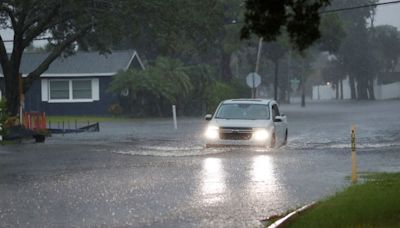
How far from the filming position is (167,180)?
577 inches

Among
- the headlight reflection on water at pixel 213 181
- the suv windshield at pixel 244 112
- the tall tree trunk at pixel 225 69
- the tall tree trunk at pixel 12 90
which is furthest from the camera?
the tall tree trunk at pixel 225 69

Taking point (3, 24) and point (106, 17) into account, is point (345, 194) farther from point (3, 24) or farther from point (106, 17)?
point (3, 24)

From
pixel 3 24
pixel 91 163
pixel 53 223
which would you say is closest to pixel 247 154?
pixel 91 163

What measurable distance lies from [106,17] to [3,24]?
7.91 m

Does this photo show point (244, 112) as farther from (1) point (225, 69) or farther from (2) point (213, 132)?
(1) point (225, 69)

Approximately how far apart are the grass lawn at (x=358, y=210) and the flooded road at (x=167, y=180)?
0.67 metres

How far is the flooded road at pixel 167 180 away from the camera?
420 inches

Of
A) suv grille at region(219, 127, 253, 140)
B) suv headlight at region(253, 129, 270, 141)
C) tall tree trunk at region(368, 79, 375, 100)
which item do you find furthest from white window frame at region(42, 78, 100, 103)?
tall tree trunk at region(368, 79, 375, 100)

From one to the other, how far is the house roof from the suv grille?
31.8 meters

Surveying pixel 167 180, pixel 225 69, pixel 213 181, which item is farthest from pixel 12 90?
pixel 225 69

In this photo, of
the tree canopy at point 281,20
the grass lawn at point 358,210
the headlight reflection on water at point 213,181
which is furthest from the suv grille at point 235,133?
the tree canopy at point 281,20

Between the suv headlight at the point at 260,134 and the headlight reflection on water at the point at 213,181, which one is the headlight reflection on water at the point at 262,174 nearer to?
the headlight reflection on water at the point at 213,181

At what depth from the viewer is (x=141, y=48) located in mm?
62969

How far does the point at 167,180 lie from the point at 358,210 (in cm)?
544
